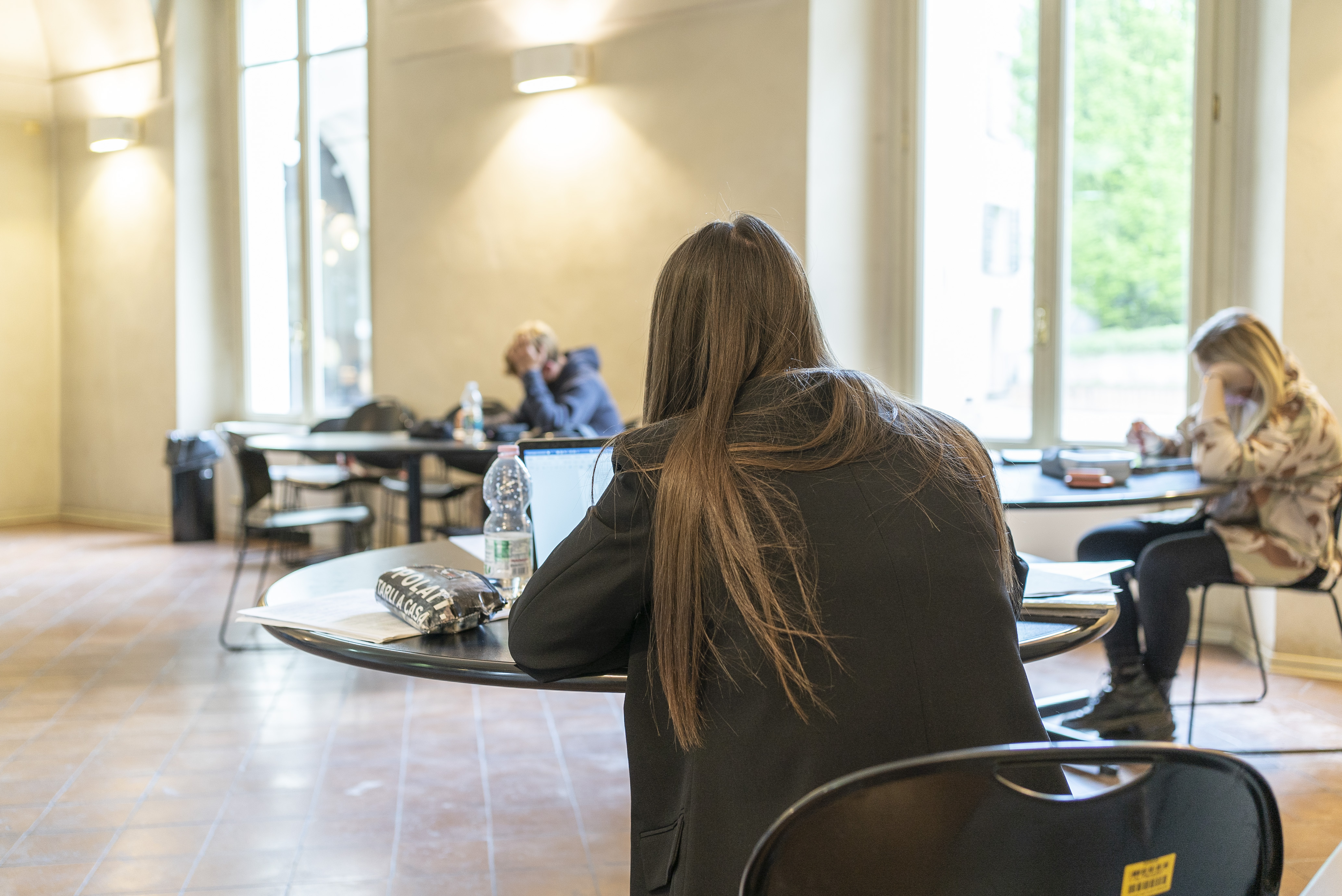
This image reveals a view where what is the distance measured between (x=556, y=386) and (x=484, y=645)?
12.2 feet

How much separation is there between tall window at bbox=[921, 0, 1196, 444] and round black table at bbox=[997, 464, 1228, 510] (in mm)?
1590

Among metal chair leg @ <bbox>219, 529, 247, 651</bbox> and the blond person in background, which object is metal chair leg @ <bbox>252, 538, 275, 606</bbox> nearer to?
metal chair leg @ <bbox>219, 529, 247, 651</bbox>

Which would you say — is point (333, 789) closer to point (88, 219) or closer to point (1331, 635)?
point (1331, 635)

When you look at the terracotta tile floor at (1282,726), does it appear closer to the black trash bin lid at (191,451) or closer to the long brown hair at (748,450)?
the long brown hair at (748,450)

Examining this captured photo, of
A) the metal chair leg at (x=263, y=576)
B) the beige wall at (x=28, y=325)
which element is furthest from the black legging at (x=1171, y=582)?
the beige wall at (x=28, y=325)

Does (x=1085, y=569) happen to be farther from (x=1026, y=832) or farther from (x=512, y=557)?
(x=1026, y=832)

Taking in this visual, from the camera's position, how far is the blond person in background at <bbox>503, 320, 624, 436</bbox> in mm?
4867

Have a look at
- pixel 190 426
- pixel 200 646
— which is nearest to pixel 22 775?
pixel 200 646

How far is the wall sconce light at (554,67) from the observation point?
227 inches

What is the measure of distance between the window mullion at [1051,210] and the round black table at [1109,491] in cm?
164

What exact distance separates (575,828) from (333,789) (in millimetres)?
746

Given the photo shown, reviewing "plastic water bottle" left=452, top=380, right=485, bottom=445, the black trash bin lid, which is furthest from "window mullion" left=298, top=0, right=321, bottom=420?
"plastic water bottle" left=452, top=380, right=485, bottom=445

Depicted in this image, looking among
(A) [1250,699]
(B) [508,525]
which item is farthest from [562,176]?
(B) [508,525]

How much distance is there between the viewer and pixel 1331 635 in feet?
Answer: 12.8
